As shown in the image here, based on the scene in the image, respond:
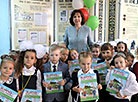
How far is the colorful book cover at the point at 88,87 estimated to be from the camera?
7.13ft

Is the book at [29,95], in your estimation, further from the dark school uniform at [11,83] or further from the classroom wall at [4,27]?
the classroom wall at [4,27]

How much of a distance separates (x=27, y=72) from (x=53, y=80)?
36cm

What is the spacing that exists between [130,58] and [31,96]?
1648 mm

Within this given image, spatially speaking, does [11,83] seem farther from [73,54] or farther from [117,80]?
[117,80]

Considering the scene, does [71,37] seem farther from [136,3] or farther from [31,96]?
[136,3]

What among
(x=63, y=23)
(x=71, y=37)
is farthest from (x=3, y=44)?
(x=71, y=37)

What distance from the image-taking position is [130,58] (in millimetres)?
2854

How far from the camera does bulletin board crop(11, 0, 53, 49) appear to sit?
509 cm

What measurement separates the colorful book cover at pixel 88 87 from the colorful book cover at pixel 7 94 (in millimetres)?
780

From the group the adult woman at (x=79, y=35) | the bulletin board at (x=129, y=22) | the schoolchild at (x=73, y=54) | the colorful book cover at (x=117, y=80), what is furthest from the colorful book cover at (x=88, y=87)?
the bulletin board at (x=129, y=22)

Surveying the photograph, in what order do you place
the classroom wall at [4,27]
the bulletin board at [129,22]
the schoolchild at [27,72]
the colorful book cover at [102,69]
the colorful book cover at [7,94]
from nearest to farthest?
1. the colorful book cover at [7,94]
2. the schoolchild at [27,72]
3. the colorful book cover at [102,69]
4. the classroom wall at [4,27]
5. the bulletin board at [129,22]

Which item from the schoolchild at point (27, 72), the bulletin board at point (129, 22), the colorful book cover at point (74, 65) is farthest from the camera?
the bulletin board at point (129, 22)

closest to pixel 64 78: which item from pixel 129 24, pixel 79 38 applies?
pixel 79 38

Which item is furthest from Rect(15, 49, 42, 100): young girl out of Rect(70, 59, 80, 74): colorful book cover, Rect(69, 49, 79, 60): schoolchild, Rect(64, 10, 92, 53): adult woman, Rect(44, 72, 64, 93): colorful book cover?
Rect(64, 10, 92, 53): adult woman
